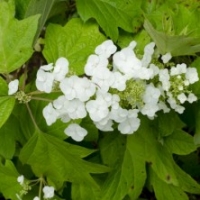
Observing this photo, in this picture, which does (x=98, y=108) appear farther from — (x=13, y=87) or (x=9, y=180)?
(x=9, y=180)

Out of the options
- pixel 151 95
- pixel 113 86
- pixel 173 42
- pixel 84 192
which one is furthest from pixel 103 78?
pixel 84 192

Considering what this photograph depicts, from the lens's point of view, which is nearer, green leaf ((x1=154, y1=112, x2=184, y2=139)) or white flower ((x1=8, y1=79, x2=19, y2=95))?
white flower ((x1=8, y1=79, x2=19, y2=95))

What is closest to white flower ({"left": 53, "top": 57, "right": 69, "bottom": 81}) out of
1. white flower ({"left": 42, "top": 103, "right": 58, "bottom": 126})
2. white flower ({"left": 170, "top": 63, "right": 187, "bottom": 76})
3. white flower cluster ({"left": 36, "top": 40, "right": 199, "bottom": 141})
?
white flower cluster ({"left": 36, "top": 40, "right": 199, "bottom": 141})

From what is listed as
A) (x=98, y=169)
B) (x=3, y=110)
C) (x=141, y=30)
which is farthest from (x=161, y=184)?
(x=3, y=110)

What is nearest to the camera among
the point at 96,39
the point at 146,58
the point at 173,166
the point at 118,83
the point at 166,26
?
the point at 118,83

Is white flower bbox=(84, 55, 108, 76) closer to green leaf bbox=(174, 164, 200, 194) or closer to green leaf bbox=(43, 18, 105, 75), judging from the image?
green leaf bbox=(43, 18, 105, 75)

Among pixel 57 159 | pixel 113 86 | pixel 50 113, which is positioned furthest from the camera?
pixel 57 159

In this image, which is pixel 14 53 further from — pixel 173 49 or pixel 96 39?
pixel 173 49
